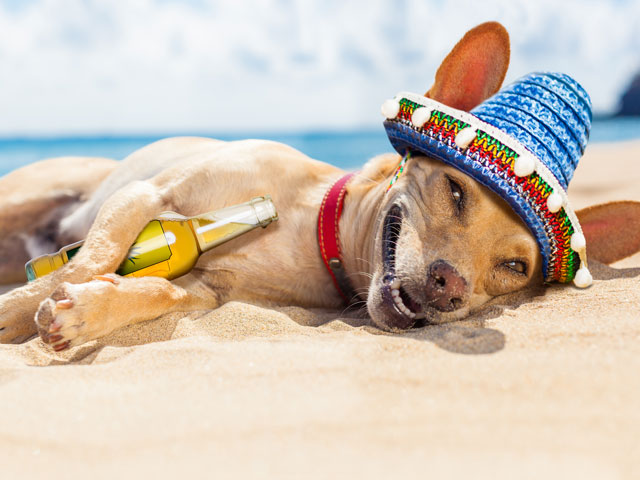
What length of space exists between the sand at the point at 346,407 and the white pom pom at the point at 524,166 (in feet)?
1.87

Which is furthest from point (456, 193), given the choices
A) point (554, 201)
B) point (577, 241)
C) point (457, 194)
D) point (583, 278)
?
point (583, 278)

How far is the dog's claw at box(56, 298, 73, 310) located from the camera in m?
2.19

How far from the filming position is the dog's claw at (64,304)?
86.0 inches

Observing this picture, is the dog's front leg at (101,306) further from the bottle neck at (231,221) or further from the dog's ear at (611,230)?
the dog's ear at (611,230)

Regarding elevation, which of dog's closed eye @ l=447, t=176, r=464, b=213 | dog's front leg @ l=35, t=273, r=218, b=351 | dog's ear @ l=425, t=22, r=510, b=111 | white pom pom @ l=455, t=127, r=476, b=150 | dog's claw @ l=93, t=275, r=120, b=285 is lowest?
dog's front leg @ l=35, t=273, r=218, b=351

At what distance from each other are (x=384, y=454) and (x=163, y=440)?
49 cm

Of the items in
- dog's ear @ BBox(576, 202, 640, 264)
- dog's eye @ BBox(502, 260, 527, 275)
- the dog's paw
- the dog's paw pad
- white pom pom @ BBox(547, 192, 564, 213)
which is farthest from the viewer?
dog's ear @ BBox(576, 202, 640, 264)

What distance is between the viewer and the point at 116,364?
5.82 feet

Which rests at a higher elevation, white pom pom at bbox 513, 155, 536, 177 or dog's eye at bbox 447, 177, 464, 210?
white pom pom at bbox 513, 155, 536, 177

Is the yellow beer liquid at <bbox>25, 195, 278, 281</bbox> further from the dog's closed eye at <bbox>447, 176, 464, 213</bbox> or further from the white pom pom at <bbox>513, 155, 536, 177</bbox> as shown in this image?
the white pom pom at <bbox>513, 155, 536, 177</bbox>

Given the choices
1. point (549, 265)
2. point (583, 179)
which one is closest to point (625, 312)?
point (549, 265)

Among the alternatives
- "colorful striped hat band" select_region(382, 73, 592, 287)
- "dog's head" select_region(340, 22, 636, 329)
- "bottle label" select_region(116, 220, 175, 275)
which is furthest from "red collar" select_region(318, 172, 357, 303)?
"bottle label" select_region(116, 220, 175, 275)

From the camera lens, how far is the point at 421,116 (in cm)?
238

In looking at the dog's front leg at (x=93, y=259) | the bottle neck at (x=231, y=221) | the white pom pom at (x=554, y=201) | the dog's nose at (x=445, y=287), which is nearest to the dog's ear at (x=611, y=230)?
the white pom pom at (x=554, y=201)
